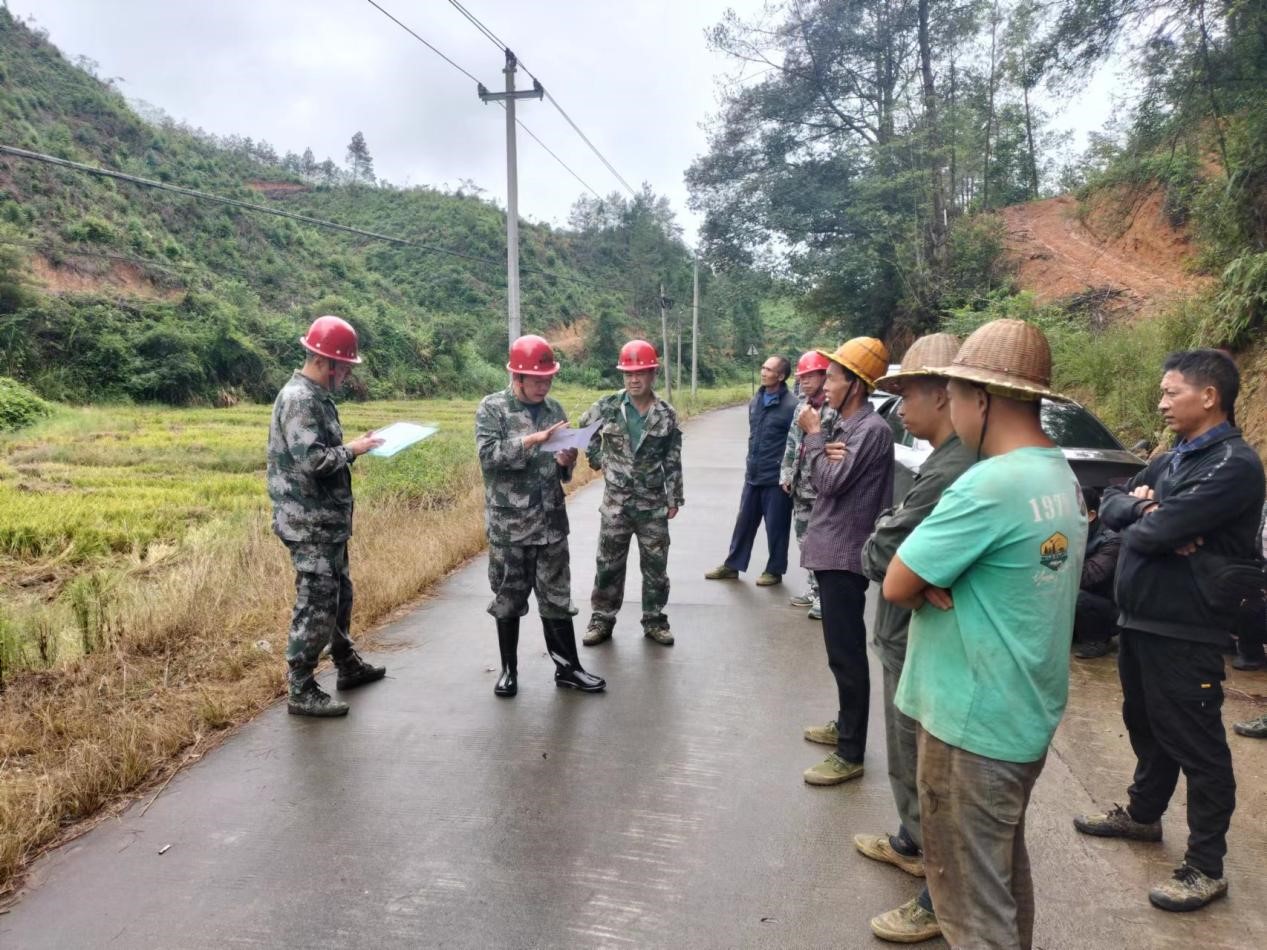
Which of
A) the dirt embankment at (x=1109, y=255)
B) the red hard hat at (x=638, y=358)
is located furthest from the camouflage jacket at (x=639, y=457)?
the dirt embankment at (x=1109, y=255)

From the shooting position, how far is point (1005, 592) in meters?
1.87

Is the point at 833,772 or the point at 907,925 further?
the point at 833,772

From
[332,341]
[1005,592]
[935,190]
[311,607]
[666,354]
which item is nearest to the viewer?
[1005,592]

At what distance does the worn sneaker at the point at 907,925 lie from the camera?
2465 mm

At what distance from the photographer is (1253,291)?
748cm

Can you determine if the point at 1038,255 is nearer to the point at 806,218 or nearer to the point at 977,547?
the point at 806,218

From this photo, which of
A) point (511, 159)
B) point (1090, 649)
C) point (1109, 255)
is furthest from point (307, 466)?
point (1109, 255)

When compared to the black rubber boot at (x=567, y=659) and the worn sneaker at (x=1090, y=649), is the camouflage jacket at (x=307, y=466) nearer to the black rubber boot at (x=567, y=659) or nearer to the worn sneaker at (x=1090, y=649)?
the black rubber boot at (x=567, y=659)

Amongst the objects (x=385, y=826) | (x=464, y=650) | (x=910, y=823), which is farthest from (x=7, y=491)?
(x=910, y=823)

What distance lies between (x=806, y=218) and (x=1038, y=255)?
19.5 feet

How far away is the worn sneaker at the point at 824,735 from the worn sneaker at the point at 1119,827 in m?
1.05

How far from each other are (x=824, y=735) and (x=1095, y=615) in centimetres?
222

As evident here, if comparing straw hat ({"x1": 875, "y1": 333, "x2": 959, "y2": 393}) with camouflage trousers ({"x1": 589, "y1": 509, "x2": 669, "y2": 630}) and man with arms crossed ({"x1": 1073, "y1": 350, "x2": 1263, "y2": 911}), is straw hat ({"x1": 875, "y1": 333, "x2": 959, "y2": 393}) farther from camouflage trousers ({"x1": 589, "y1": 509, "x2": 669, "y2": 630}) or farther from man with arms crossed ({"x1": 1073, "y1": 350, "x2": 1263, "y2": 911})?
camouflage trousers ({"x1": 589, "y1": 509, "x2": 669, "y2": 630})

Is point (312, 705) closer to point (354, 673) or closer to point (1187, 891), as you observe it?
point (354, 673)
